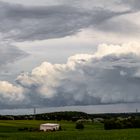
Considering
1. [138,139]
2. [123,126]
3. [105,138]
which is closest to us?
[138,139]

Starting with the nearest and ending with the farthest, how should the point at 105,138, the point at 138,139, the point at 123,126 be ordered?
1. the point at 138,139
2. the point at 105,138
3. the point at 123,126

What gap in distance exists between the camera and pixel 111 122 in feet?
468

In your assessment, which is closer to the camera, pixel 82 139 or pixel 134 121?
pixel 82 139

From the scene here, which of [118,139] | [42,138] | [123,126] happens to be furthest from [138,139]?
[123,126]

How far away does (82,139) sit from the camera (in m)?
77.6

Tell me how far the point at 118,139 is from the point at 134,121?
75104 mm

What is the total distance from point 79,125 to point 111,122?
9374 mm

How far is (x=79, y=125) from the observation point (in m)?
142

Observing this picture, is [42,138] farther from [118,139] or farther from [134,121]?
[134,121]

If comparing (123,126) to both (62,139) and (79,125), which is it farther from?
(62,139)

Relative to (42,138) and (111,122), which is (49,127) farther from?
(42,138)

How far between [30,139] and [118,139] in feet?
52.8

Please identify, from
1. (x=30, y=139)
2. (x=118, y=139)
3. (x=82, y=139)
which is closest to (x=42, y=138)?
(x=30, y=139)

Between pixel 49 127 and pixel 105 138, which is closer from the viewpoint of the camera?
pixel 105 138
